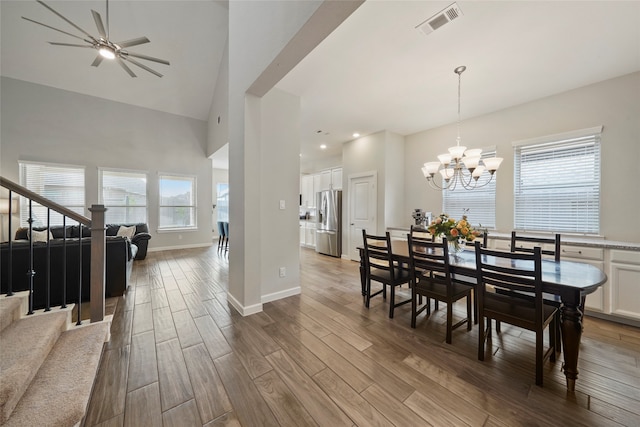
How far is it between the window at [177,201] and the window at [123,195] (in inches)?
17.3

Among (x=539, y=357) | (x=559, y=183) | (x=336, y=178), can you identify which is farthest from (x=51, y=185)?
(x=559, y=183)

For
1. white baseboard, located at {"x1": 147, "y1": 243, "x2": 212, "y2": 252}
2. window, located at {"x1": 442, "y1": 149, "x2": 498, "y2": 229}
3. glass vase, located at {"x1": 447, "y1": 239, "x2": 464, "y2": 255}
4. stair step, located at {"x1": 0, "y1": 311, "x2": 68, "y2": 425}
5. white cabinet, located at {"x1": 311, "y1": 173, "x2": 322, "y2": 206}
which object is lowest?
white baseboard, located at {"x1": 147, "y1": 243, "x2": 212, "y2": 252}

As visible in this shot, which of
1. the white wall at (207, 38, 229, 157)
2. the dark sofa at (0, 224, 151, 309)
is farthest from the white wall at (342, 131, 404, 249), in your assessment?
the dark sofa at (0, 224, 151, 309)

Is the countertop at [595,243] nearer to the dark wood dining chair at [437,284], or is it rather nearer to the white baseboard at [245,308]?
the dark wood dining chair at [437,284]

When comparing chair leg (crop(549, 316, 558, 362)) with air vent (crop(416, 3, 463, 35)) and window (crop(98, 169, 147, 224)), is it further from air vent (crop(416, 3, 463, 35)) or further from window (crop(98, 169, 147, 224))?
window (crop(98, 169, 147, 224))

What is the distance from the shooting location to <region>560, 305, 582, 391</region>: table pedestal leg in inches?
60.0

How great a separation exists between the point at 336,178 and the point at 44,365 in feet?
19.1

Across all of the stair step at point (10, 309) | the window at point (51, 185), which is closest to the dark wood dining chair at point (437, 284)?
the stair step at point (10, 309)

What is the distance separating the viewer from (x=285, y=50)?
5.84 ft

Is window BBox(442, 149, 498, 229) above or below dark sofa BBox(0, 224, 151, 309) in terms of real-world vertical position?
above

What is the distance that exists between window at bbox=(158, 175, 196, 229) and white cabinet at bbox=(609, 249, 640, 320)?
8.54 metres

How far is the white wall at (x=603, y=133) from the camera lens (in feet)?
8.98

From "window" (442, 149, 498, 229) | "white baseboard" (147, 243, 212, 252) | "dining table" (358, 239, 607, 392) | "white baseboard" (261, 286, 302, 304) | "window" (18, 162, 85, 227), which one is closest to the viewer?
"dining table" (358, 239, 607, 392)

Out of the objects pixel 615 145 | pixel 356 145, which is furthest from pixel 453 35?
pixel 356 145
